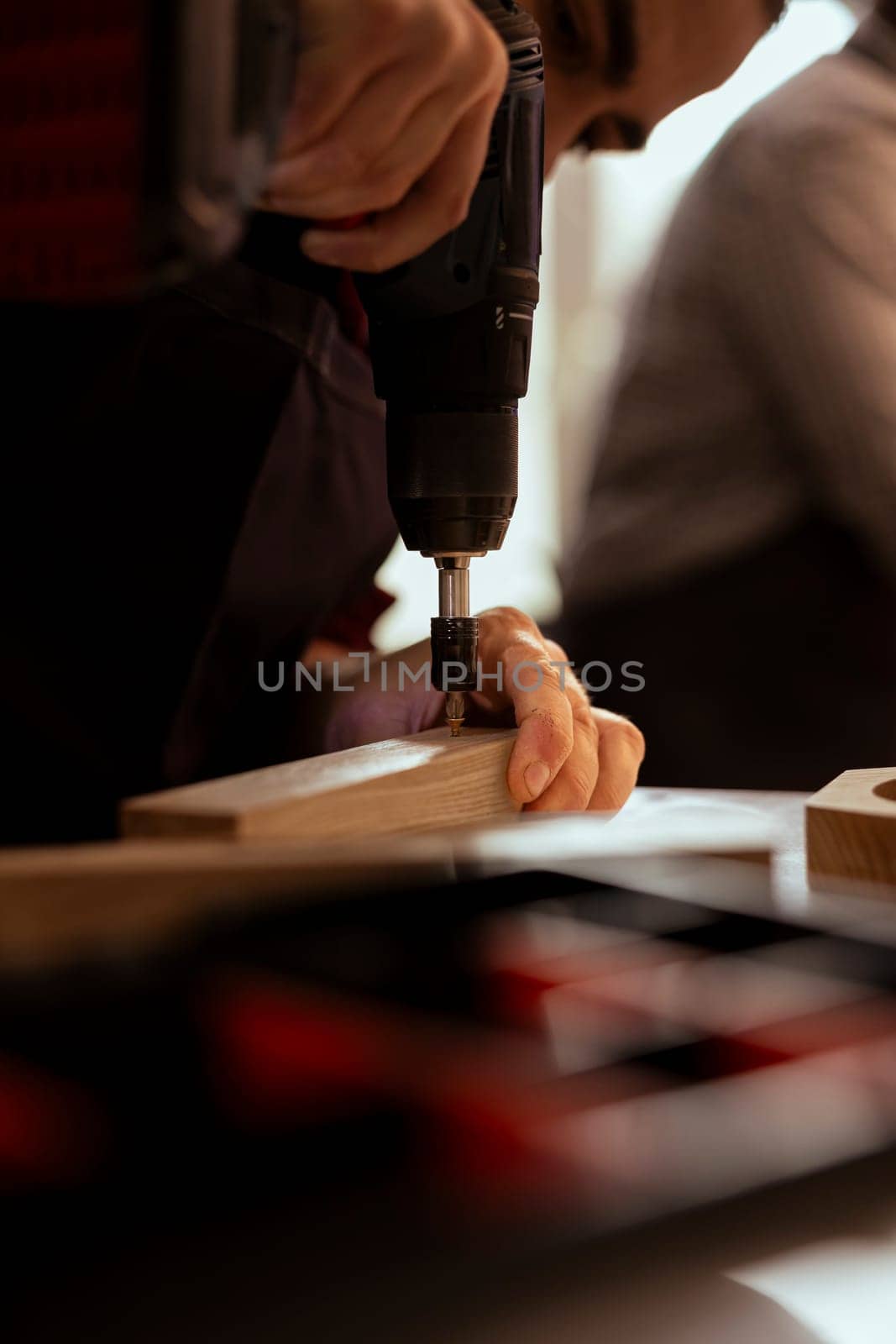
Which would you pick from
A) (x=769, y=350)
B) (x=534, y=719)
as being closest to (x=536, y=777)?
(x=534, y=719)

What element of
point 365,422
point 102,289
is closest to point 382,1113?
point 102,289

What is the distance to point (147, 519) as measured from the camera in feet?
2.82

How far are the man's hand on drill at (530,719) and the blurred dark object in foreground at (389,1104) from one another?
0.34 meters

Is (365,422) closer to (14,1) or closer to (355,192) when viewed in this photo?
(355,192)

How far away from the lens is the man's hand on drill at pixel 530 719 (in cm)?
87

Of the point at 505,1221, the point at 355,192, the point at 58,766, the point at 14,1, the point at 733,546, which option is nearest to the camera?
the point at 505,1221

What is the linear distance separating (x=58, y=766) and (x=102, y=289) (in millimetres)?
493

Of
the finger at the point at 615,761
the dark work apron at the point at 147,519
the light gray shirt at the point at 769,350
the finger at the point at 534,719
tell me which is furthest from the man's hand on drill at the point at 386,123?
the light gray shirt at the point at 769,350

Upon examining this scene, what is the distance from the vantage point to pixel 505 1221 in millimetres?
286

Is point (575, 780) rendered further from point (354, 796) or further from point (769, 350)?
point (769, 350)

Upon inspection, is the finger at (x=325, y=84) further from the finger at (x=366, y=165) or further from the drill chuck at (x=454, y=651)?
the drill chuck at (x=454, y=651)

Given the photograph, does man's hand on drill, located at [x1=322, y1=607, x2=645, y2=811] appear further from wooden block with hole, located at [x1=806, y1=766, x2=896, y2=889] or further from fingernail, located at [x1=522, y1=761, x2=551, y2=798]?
wooden block with hole, located at [x1=806, y1=766, x2=896, y2=889]

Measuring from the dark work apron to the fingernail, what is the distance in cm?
24

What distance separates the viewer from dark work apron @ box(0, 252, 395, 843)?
807mm
